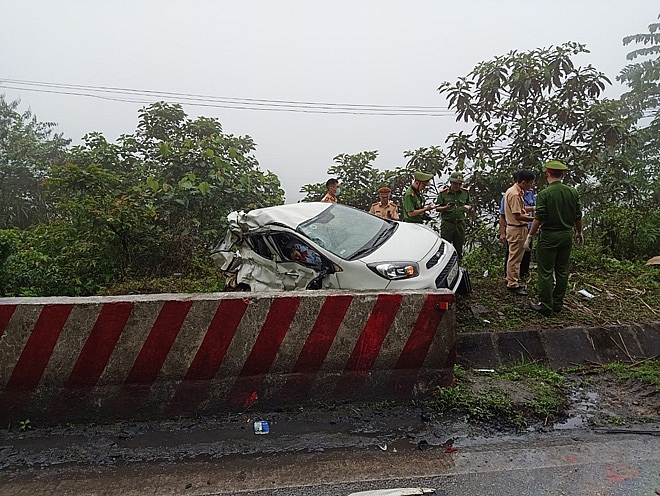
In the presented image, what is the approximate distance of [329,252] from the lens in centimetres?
482

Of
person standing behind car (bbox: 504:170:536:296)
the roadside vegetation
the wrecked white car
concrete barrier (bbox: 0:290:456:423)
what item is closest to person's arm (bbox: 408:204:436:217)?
the wrecked white car

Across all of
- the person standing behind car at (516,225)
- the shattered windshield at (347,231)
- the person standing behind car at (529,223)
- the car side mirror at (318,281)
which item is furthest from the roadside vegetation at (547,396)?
the person standing behind car at (529,223)

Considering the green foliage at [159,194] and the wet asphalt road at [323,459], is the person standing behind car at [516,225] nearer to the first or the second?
the wet asphalt road at [323,459]

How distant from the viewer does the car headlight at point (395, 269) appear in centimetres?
446

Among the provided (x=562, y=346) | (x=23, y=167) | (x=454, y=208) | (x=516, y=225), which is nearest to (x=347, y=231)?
(x=454, y=208)

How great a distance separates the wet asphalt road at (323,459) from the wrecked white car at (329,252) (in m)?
1.67

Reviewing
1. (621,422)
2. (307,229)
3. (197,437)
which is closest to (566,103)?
(307,229)

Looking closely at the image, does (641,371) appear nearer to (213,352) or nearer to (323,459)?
(323,459)

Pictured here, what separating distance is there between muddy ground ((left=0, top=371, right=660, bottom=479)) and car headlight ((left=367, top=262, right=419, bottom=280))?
1412 millimetres

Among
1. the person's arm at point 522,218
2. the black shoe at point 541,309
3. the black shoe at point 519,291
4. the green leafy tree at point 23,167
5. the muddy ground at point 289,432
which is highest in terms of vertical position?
the person's arm at point 522,218

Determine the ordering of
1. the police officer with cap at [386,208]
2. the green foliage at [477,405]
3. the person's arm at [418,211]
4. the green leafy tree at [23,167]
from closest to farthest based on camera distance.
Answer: the green foliage at [477,405]
the person's arm at [418,211]
the police officer with cap at [386,208]
the green leafy tree at [23,167]

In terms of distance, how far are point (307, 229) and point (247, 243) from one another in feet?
3.47

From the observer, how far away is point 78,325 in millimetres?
2977

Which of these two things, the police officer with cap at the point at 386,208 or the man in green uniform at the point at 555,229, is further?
the police officer with cap at the point at 386,208
